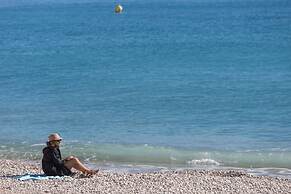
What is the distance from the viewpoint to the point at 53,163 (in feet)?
44.0

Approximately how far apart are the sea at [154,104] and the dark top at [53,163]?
2.66 m

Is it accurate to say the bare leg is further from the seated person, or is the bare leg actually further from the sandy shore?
the sandy shore

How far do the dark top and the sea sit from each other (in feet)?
8.73

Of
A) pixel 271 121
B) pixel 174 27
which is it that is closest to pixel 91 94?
pixel 271 121

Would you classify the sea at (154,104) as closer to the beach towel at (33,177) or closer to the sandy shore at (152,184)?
the sandy shore at (152,184)

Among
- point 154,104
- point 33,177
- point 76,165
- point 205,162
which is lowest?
point 33,177

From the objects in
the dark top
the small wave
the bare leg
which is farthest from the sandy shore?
the small wave

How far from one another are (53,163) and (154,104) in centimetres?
1073

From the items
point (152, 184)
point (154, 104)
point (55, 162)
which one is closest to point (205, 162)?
point (152, 184)

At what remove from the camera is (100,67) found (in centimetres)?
3588

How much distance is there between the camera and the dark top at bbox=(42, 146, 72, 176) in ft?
44.0

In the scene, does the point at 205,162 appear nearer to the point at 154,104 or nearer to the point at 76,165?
the point at 76,165

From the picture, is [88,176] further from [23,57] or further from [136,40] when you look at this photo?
[136,40]

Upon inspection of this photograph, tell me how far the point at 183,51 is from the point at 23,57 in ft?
28.6
